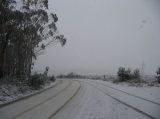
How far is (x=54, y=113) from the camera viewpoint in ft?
46.2

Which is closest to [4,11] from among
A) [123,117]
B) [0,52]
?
[0,52]

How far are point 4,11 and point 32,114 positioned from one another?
64.1ft

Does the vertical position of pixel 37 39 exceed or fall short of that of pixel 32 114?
it exceeds it

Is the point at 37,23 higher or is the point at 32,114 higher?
the point at 37,23

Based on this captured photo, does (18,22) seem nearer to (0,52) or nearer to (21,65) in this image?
Answer: (0,52)

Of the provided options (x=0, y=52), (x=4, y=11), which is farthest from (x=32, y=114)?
(x=0, y=52)

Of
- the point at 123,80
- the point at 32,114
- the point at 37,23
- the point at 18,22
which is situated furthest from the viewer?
the point at 123,80

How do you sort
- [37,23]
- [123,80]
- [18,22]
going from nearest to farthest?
[18,22], [37,23], [123,80]

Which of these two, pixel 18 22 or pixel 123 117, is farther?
pixel 18 22

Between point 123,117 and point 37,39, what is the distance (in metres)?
31.7

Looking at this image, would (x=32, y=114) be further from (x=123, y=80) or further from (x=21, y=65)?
(x=123, y=80)

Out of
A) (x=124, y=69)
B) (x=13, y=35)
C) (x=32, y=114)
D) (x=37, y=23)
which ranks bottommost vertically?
(x=32, y=114)

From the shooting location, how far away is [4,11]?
31.2 metres

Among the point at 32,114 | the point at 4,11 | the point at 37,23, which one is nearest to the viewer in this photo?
the point at 32,114
